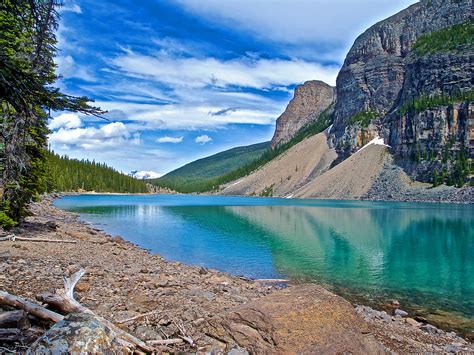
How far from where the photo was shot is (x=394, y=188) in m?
165

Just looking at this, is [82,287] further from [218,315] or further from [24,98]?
[24,98]

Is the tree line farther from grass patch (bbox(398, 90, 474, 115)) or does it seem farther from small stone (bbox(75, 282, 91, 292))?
grass patch (bbox(398, 90, 474, 115))

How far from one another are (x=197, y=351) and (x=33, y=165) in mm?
18835

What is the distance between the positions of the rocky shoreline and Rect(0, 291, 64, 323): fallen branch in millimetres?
212

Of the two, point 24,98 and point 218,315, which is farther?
point 218,315

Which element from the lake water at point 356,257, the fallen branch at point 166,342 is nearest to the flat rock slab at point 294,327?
the fallen branch at point 166,342

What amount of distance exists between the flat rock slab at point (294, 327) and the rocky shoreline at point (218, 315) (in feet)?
0.07

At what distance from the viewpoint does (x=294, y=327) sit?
8359 mm

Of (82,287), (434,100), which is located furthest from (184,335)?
(434,100)

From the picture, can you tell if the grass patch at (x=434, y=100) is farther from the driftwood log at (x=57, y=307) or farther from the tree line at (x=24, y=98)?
the driftwood log at (x=57, y=307)

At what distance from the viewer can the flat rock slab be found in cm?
813

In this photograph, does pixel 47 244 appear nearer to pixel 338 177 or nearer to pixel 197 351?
pixel 197 351

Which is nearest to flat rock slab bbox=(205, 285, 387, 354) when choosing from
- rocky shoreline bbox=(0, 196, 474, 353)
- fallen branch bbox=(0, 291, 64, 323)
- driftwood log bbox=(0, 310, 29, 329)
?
rocky shoreline bbox=(0, 196, 474, 353)

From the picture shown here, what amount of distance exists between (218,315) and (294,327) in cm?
188
